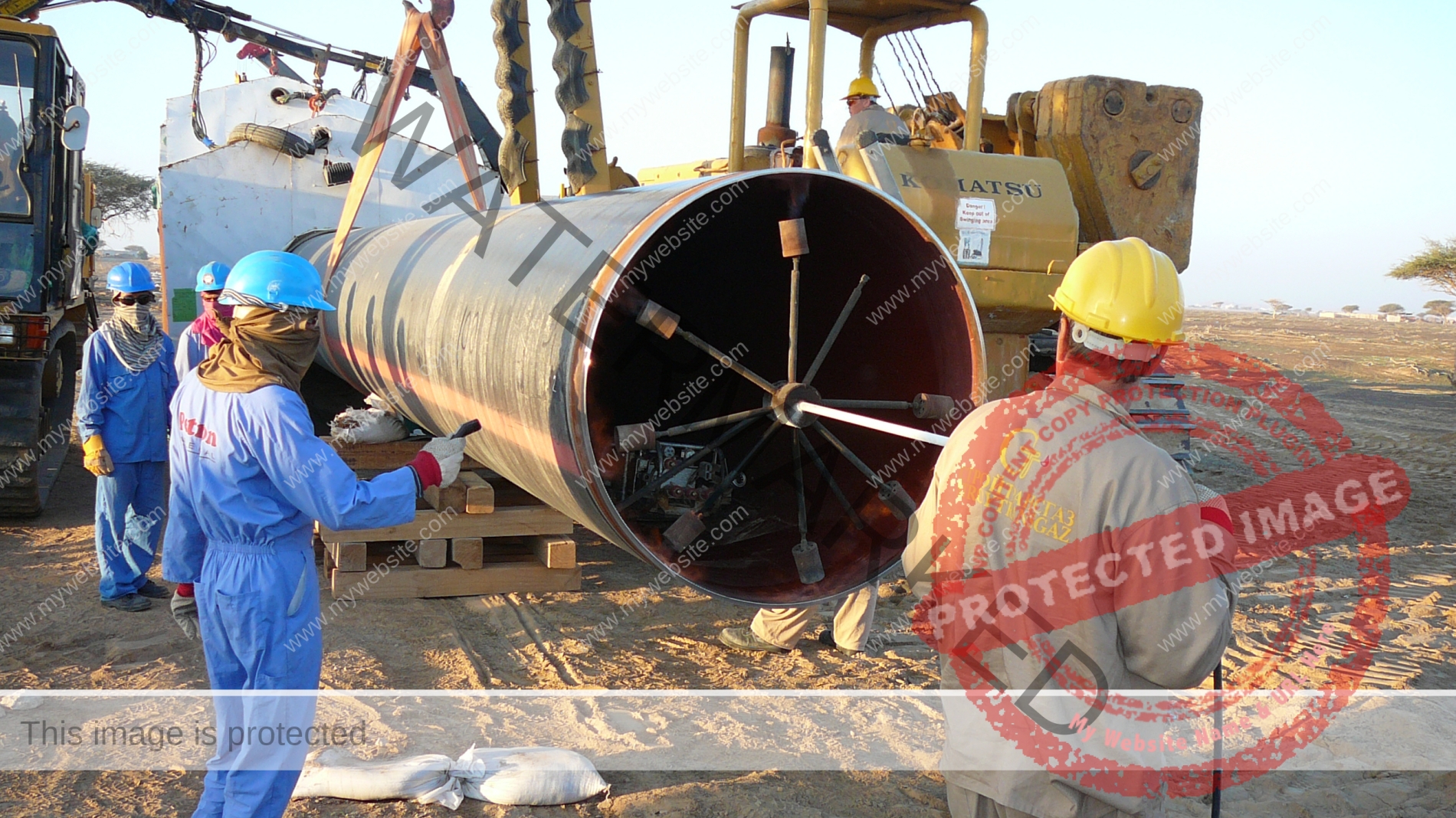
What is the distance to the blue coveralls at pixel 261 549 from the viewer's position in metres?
2.62

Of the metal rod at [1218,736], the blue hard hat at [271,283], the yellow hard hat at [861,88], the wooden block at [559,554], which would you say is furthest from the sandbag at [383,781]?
the yellow hard hat at [861,88]

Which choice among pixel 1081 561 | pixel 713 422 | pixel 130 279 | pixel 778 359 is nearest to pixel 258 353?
pixel 713 422

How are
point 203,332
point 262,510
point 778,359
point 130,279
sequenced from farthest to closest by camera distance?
point 130,279 < point 203,332 < point 778,359 < point 262,510

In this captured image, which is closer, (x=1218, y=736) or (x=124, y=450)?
(x=1218, y=736)

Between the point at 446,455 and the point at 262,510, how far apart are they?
499 millimetres

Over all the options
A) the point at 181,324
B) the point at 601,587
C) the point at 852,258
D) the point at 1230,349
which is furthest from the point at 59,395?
the point at 1230,349

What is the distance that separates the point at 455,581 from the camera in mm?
4926

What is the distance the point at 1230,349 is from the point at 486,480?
83.9 ft

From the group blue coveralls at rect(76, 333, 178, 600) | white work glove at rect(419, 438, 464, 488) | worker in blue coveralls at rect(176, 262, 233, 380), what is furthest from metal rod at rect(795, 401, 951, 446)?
blue coveralls at rect(76, 333, 178, 600)

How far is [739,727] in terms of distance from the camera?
375 cm

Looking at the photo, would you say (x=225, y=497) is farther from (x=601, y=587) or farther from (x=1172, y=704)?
(x=1172, y=704)

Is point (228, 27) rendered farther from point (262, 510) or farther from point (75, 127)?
point (262, 510)

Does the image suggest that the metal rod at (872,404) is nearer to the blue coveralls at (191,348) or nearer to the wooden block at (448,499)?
the wooden block at (448,499)

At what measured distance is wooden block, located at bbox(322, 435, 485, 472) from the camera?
17.4 feet
